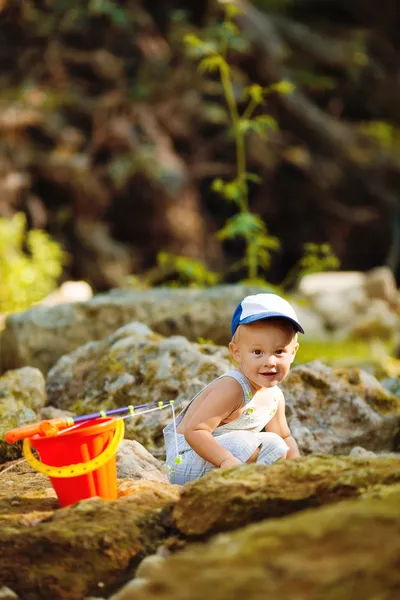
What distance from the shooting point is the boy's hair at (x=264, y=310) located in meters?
2.77

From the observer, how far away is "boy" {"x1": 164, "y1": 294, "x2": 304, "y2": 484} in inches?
110

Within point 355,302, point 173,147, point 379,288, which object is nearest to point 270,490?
point 355,302

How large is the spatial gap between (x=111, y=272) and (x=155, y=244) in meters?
0.93

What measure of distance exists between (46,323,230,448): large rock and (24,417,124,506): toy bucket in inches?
46.3

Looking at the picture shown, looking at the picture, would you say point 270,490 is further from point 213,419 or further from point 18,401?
point 18,401

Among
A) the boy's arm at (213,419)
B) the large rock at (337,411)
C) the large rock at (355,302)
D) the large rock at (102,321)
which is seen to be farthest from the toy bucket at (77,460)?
the large rock at (355,302)

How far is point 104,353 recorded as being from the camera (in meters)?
4.28

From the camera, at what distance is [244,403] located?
115 inches

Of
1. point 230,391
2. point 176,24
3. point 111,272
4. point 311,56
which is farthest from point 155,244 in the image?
point 230,391

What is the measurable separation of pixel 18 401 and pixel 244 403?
148 cm

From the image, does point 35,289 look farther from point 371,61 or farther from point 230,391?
point 371,61

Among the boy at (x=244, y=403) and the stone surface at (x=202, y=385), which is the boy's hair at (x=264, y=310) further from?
the stone surface at (x=202, y=385)

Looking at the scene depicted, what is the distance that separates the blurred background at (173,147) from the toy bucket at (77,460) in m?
7.86

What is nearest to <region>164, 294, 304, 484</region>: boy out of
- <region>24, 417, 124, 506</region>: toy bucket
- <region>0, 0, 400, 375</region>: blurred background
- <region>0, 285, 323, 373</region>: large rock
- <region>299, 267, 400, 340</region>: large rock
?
<region>24, 417, 124, 506</region>: toy bucket
